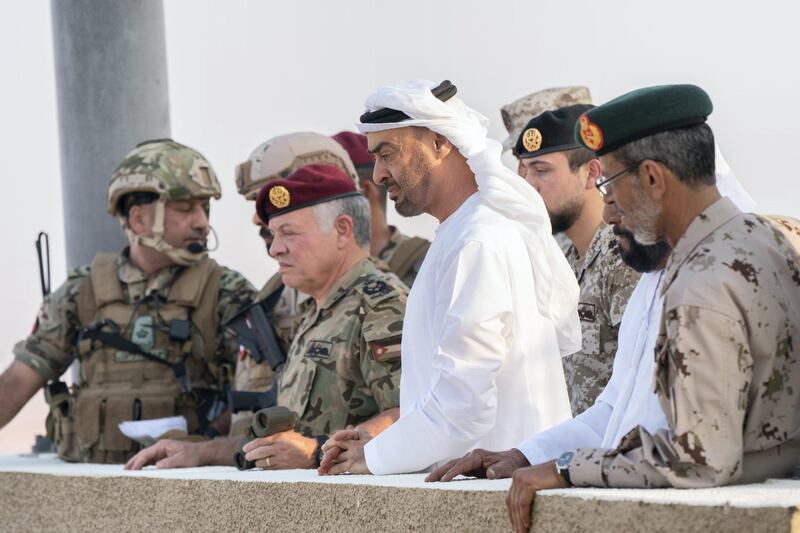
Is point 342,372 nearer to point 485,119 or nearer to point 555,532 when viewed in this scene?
point 485,119

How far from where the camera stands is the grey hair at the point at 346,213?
5.75 metres

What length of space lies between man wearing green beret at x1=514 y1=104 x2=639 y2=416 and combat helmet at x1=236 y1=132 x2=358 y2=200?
119cm

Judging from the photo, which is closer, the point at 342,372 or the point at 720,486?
the point at 720,486

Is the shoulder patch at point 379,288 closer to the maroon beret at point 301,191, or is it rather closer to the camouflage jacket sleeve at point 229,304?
the maroon beret at point 301,191

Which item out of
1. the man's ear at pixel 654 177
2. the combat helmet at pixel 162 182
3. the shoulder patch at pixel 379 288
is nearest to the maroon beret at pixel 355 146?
the combat helmet at pixel 162 182

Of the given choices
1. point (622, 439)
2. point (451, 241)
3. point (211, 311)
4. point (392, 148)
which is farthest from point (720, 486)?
point (211, 311)

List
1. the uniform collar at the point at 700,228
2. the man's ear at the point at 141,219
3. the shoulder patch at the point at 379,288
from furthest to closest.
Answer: the man's ear at the point at 141,219
the shoulder patch at the point at 379,288
the uniform collar at the point at 700,228

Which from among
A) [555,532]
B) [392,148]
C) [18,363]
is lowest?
[18,363]

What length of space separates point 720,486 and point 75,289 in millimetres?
4696

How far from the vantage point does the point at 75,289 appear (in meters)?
7.21

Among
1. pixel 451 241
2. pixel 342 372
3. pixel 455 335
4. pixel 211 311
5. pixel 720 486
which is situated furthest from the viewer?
pixel 211 311

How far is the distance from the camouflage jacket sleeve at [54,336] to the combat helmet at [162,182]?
0.43 meters

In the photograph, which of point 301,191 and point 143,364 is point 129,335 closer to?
point 143,364

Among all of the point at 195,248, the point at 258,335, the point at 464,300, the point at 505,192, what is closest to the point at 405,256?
the point at 258,335
